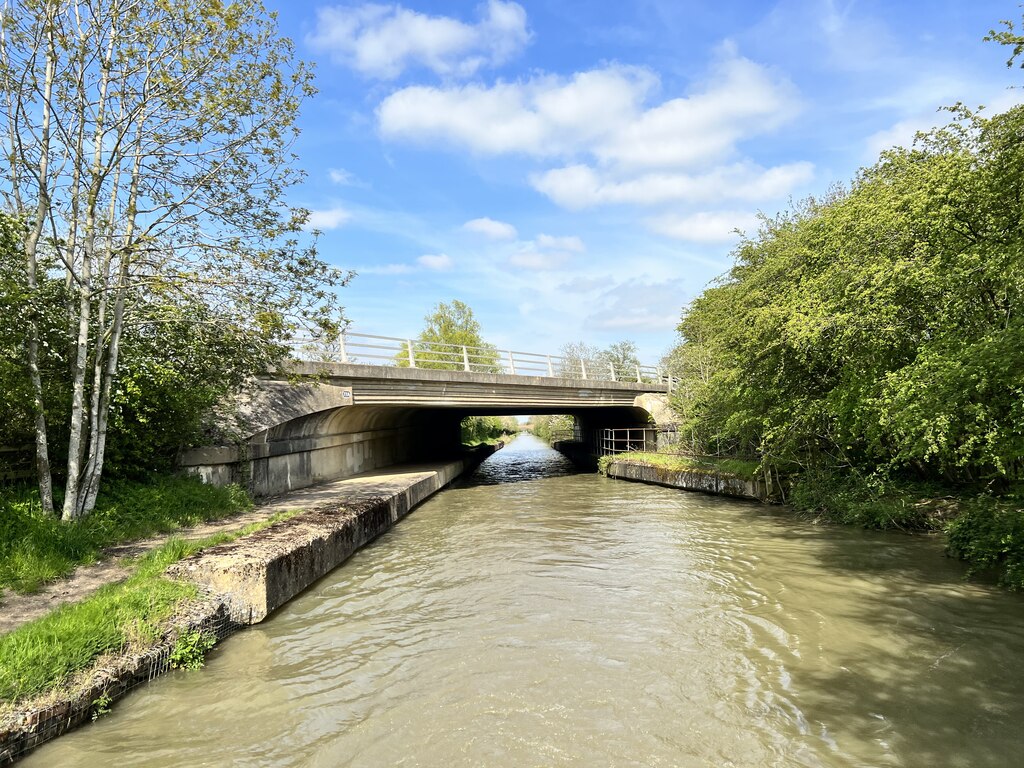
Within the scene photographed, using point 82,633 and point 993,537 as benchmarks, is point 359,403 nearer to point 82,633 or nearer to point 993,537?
point 82,633

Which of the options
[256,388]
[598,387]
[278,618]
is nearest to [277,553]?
[278,618]

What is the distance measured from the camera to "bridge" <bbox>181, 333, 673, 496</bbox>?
12.8 metres

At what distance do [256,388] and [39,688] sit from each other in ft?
31.4

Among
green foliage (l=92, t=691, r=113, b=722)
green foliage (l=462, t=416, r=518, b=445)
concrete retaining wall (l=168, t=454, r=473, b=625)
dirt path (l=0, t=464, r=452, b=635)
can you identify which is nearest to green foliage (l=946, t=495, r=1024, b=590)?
concrete retaining wall (l=168, t=454, r=473, b=625)

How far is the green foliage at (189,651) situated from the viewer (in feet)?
18.2

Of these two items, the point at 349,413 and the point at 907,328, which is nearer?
the point at 907,328

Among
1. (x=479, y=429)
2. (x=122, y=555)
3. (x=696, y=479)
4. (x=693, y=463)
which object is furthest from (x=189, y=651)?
(x=479, y=429)

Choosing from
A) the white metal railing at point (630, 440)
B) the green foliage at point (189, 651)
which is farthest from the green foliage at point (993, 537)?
the white metal railing at point (630, 440)

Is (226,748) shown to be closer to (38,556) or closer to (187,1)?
(38,556)

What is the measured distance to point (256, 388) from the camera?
13.2 meters

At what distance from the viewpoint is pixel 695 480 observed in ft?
61.4

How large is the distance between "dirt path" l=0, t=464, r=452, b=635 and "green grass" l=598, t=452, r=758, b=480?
33.9 ft

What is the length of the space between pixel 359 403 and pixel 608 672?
1242cm

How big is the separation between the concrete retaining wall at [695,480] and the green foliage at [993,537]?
6.38m
